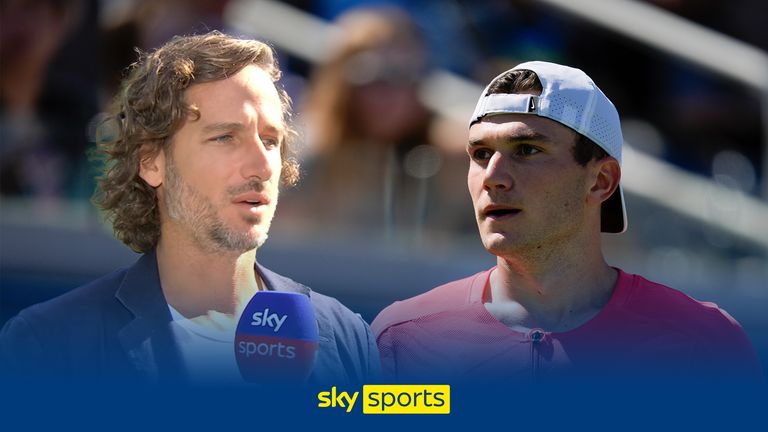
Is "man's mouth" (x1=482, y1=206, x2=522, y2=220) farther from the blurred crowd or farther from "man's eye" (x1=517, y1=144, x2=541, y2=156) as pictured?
the blurred crowd

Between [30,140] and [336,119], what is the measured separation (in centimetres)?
124

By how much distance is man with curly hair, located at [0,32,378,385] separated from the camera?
2432 millimetres

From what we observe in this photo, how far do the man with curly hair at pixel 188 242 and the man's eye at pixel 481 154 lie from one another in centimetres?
41

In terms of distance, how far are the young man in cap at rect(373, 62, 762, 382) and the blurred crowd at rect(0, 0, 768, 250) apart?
1756mm

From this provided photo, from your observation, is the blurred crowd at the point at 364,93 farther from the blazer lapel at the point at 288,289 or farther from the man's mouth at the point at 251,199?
the man's mouth at the point at 251,199

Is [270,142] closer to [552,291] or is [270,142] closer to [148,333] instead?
[148,333]

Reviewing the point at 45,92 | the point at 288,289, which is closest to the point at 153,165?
the point at 288,289

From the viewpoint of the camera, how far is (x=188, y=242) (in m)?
2.57

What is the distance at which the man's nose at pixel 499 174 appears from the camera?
258 cm

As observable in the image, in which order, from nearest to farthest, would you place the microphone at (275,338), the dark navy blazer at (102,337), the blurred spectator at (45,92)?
the microphone at (275,338) < the dark navy blazer at (102,337) < the blurred spectator at (45,92)

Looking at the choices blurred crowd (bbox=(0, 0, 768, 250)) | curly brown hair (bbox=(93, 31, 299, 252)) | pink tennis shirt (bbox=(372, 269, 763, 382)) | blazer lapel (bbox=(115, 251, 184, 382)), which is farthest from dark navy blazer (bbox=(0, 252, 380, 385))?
blurred crowd (bbox=(0, 0, 768, 250))

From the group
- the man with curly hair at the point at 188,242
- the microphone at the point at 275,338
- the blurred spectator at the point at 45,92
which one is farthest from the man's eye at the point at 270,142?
the blurred spectator at the point at 45,92

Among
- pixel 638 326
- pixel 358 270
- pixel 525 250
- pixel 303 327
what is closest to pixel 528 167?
pixel 525 250

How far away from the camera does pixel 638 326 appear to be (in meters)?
2.62
